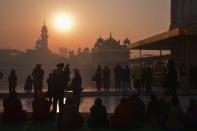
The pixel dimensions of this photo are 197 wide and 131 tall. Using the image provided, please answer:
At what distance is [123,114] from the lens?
13.7 metres

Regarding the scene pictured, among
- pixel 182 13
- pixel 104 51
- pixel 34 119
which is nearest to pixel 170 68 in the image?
pixel 34 119

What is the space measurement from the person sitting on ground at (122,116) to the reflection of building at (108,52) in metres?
79.0

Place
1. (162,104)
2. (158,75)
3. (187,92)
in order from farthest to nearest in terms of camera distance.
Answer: (158,75)
(187,92)
(162,104)

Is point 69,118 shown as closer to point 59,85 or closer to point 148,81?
point 59,85

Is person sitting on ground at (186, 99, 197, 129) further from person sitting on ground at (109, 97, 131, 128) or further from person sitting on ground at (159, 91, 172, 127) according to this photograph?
person sitting on ground at (109, 97, 131, 128)

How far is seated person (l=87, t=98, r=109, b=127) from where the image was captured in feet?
45.9

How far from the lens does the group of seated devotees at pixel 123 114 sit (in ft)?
42.8

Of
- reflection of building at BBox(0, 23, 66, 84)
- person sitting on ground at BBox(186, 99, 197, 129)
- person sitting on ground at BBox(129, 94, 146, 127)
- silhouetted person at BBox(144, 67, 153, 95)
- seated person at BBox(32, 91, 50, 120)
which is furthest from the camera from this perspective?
reflection of building at BBox(0, 23, 66, 84)

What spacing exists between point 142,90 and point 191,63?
4803mm

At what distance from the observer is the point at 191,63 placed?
32.0 m

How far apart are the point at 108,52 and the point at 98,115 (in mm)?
81267

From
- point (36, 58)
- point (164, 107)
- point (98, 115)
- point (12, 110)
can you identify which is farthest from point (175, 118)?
point (36, 58)

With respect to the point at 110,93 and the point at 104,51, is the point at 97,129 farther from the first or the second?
the point at 104,51

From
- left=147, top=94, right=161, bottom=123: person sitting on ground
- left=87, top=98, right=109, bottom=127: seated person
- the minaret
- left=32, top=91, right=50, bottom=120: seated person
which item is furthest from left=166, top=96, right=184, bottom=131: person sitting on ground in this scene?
the minaret
